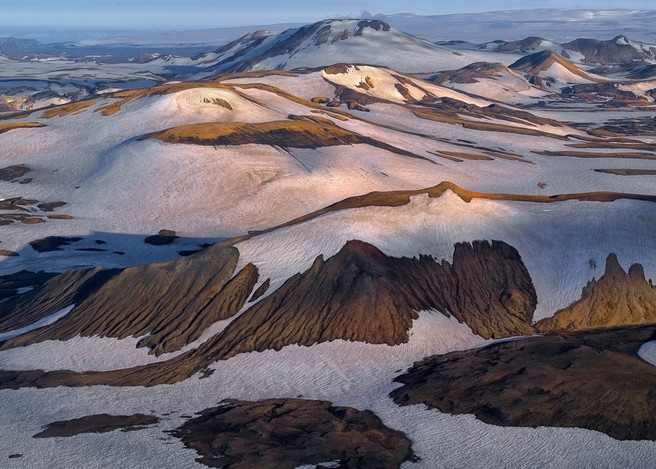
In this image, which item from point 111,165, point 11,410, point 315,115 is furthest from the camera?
point 315,115

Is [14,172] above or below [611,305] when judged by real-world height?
above

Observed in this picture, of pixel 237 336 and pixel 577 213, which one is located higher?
pixel 577 213

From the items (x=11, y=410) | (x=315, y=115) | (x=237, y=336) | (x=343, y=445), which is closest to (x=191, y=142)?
(x=315, y=115)

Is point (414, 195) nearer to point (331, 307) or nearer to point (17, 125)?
point (331, 307)

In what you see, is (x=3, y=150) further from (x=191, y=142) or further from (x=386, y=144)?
(x=386, y=144)

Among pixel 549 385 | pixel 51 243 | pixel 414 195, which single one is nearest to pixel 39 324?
pixel 51 243

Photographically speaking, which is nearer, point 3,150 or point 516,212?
point 516,212

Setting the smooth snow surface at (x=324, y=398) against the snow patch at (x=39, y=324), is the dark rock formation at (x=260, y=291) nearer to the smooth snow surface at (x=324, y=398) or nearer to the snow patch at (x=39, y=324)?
the smooth snow surface at (x=324, y=398)
